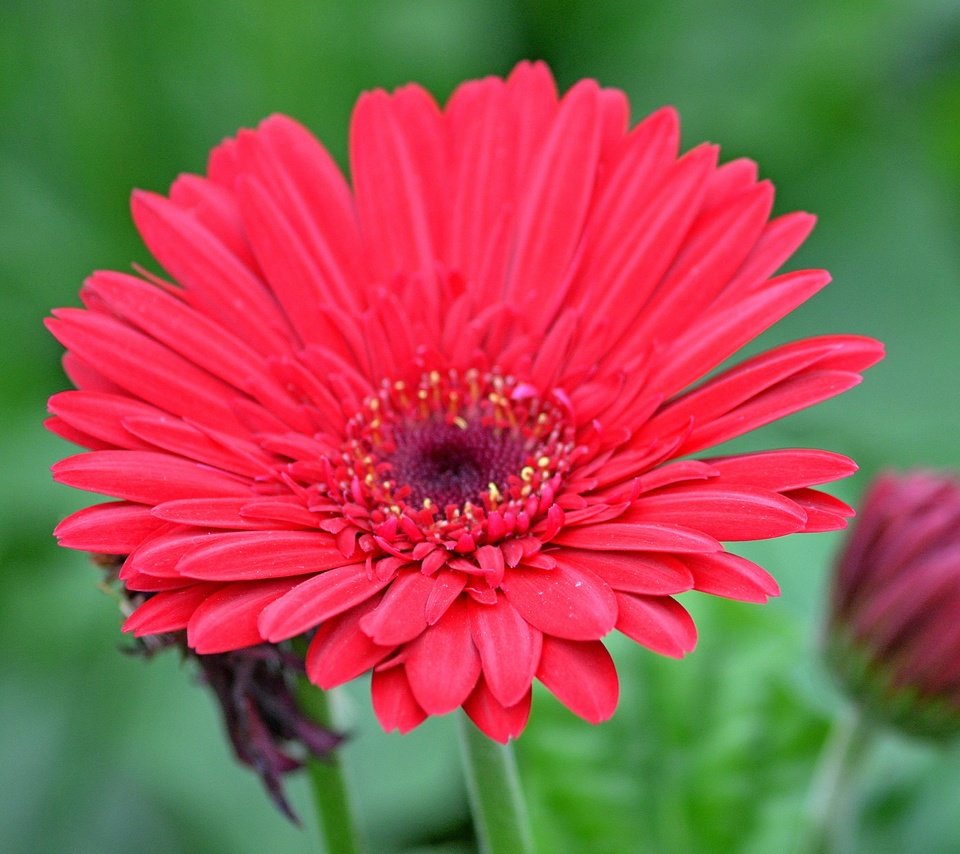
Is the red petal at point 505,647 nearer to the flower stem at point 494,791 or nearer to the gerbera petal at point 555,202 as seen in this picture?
the flower stem at point 494,791

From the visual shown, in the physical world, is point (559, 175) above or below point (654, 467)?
above

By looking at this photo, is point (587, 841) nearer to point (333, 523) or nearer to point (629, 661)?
point (629, 661)

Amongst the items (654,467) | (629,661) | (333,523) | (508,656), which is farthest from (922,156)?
(508,656)

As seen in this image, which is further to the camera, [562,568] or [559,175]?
[559,175]

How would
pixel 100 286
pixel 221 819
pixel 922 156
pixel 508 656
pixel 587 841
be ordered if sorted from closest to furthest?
pixel 508 656, pixel 100 286, pixel 587 841, pixel 221 819, pixel 922 156

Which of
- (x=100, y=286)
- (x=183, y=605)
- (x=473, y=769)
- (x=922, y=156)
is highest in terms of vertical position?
(x=922, y=156)

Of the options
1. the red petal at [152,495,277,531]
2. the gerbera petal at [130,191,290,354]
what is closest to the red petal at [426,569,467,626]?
the red petal at [152,495,277,531]

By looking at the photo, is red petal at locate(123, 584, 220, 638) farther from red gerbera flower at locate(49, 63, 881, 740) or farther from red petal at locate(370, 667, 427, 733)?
red petal at locate(370, 667, 427, 733)

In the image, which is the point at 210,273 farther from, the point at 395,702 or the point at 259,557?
the point at 395,702
